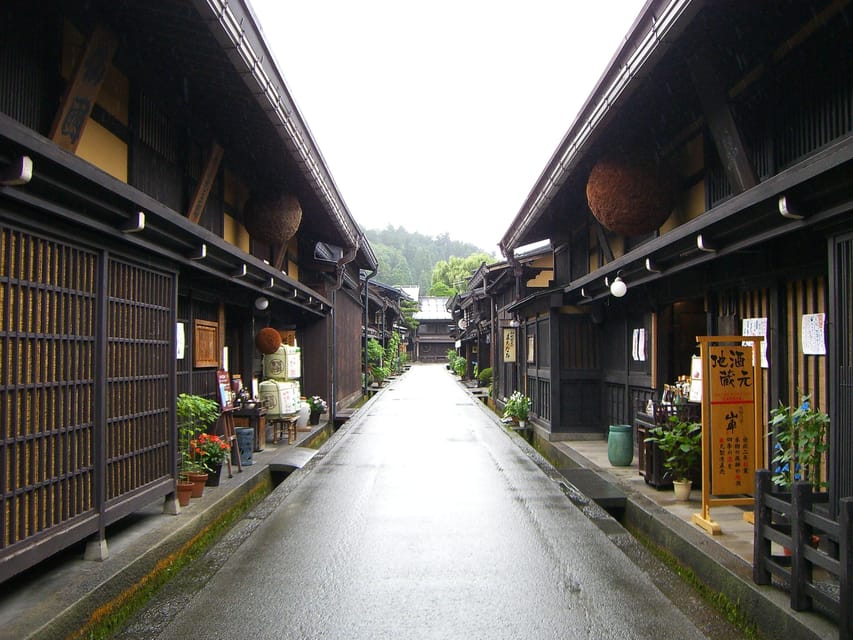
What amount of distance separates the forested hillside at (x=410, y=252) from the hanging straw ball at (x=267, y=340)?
9473 centimetres

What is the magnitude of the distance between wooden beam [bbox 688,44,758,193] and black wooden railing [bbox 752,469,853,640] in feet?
10.6

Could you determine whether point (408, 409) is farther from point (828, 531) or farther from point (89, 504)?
point (828, 531)

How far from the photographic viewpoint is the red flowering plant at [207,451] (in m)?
8.66

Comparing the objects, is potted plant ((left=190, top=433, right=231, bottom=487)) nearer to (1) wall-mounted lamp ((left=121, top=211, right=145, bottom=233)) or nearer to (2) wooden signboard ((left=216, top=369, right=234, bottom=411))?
(2) wooden signboard ((left=216, top=369, right=234, bottom=411))

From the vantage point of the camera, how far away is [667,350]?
35.5 ft

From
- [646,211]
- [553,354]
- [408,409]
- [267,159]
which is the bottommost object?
[408,409]

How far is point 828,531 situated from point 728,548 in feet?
6.97

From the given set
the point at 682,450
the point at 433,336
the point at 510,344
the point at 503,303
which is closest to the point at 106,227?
the point at 682,450

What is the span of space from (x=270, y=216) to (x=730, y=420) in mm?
8353

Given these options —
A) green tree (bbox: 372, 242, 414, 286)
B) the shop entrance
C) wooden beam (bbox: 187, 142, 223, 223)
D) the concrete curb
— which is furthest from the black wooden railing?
green tree (bbox: 372, 242, 414, 286)

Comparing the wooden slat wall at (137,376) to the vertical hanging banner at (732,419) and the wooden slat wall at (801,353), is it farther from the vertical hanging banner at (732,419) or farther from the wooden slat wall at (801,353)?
the wooden slat wall at (801,353)

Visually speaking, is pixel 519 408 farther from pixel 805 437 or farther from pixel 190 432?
pixel 805 437

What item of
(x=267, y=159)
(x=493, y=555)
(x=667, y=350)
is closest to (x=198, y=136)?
(x=267, y=159)

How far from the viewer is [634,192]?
8.66 metres
